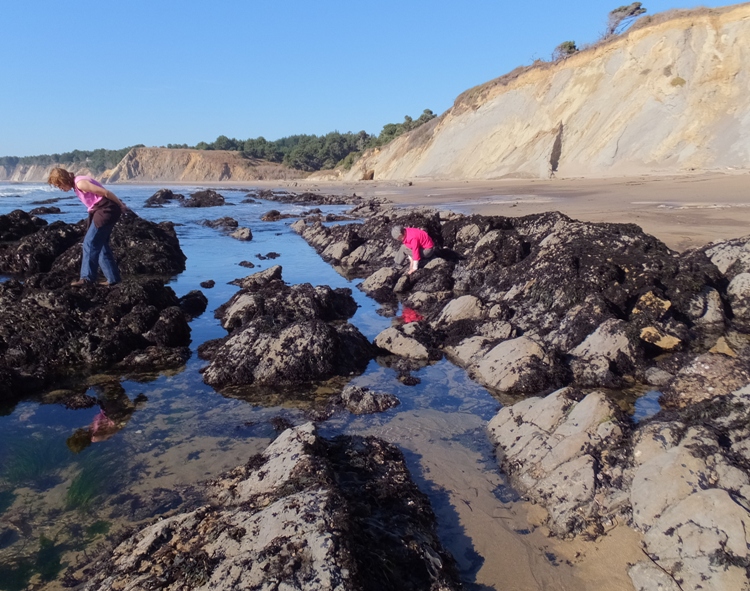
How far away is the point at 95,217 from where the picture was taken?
8.37 metres

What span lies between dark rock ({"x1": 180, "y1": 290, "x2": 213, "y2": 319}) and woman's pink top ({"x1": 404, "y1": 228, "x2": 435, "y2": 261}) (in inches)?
171

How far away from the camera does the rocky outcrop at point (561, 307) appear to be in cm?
591

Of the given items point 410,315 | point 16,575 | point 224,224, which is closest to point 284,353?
point 410,315

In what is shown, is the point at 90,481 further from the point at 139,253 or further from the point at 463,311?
the point at 139,253

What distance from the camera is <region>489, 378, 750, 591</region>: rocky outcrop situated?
2816mm

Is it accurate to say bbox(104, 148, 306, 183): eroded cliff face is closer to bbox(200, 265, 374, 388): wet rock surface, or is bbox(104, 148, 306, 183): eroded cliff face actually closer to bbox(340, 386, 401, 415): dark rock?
bbox(200, 265, 374, 388): wet rock surface

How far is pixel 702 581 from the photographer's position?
271 cm

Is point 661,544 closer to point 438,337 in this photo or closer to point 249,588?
point 249,588

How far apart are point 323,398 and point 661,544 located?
344 cm

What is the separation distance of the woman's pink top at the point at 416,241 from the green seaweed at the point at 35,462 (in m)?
7.71

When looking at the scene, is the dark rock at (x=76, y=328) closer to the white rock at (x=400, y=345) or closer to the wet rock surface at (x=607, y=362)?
the white rock at (x=400, y=345)

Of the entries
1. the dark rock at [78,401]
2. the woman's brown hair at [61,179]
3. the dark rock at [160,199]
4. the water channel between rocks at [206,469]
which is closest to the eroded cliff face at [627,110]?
the dark rock at [160,199]

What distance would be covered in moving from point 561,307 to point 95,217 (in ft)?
23.8

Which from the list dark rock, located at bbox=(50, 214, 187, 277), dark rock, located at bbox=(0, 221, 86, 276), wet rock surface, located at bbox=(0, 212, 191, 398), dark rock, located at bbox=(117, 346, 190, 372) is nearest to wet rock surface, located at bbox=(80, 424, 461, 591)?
dark rock, located at bbox=(117, 346, 190, 372)
